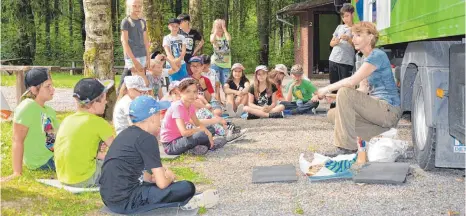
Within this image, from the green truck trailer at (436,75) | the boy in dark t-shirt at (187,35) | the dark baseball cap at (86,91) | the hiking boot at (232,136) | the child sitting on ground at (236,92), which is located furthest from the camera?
the boy in dark t-shirt at (187,35)

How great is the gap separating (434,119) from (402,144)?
3.91 ft

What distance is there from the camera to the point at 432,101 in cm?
610

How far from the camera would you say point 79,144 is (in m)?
5.89

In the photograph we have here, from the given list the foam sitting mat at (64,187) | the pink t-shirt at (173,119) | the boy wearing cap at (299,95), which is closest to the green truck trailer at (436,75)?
the pink t-shirt at (173,119)

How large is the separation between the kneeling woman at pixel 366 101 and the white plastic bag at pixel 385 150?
189mm

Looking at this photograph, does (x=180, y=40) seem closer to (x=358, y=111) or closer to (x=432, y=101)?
(x=358, y=111)

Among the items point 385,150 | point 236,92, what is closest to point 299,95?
point 236,92

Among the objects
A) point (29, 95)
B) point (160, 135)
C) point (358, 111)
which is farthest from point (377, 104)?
point (29, 95)

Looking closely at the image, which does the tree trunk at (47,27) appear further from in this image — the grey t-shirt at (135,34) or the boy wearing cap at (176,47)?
the grey t-shirt at (135,34)

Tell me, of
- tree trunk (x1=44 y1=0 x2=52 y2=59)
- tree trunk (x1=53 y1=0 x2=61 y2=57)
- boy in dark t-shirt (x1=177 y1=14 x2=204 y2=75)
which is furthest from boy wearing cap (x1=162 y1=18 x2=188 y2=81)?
tree trunk (x1=53 y1=0 x2=61 y2=57)

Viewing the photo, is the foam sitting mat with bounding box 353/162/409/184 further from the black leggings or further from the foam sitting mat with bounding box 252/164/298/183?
the black leggings

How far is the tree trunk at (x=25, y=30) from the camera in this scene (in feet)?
128

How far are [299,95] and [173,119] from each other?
5.12 metres

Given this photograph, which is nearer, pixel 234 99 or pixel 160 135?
pixel 160 135
